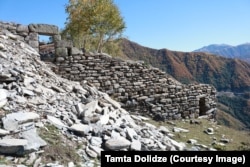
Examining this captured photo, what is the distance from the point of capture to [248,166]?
5.88 m

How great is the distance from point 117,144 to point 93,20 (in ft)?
45.5

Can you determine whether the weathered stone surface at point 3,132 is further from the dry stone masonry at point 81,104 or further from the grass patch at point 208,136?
the grass patch at point 208,136

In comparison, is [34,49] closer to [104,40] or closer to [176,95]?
[176,95]

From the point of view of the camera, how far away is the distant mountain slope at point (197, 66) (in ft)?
221

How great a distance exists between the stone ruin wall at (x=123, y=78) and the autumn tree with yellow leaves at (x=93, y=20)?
807cm

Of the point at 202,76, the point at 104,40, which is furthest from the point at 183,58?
the point at 104,40

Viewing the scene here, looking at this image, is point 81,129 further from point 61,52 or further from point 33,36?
point 33,36

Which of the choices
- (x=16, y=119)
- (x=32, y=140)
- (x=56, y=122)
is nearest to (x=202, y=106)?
(x=56, y=122)

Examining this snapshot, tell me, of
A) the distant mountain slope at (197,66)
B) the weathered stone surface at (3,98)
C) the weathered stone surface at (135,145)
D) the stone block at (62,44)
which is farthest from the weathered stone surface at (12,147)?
the distant mountain slope at (197,66)

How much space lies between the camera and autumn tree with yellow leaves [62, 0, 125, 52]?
18.8 metres

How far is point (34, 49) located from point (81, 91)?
254 cm

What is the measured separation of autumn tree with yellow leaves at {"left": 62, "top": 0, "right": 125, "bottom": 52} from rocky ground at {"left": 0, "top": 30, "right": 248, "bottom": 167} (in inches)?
393

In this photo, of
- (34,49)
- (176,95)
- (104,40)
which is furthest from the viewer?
(104,40)

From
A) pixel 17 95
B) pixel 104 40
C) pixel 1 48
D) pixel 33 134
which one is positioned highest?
pixel 104 40
